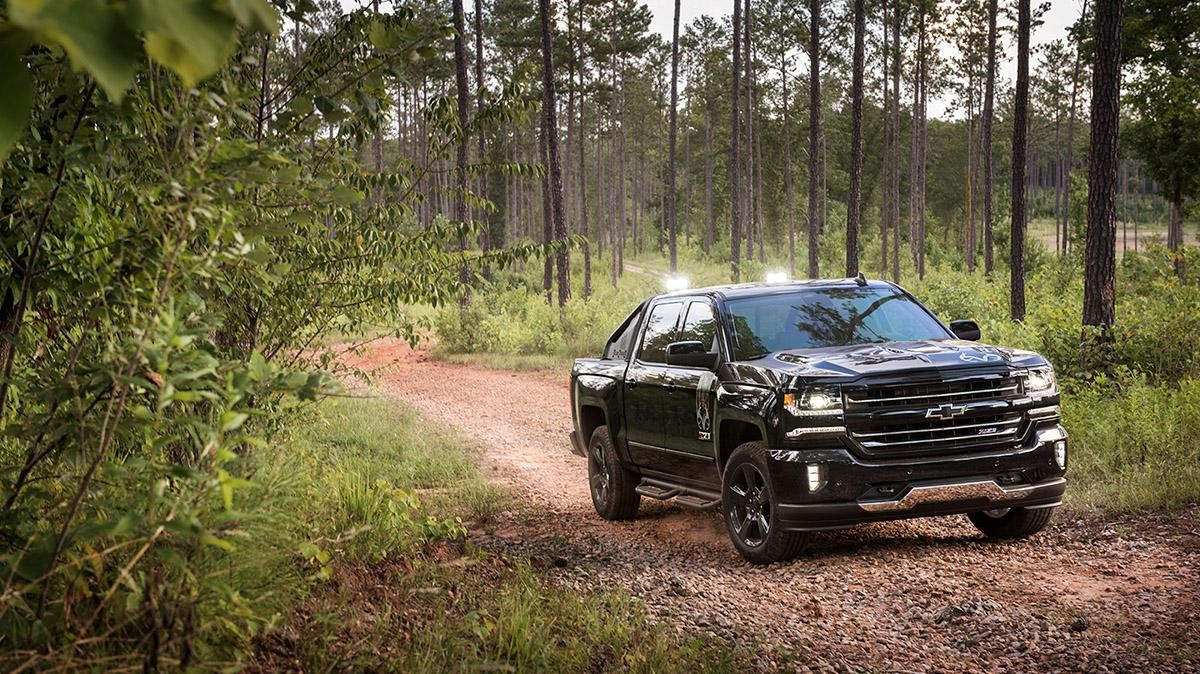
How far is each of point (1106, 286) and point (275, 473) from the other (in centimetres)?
1276

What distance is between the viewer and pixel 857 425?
6.85 meters

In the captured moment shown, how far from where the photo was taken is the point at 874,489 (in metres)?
6.82

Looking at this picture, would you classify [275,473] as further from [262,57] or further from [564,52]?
[564,52]

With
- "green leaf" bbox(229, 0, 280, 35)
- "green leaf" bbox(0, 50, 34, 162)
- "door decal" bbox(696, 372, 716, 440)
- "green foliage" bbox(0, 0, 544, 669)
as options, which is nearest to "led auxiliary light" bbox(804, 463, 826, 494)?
"door decal" bbox(696, 372, 716, 440)

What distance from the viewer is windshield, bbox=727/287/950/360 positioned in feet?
26.3

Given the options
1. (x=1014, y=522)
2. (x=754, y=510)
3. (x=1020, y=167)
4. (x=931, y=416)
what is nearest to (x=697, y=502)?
(x=754, y=510)

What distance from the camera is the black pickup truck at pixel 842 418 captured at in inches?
269

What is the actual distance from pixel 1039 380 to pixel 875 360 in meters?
1.18

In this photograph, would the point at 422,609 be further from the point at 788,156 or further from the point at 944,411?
the point at 788,156

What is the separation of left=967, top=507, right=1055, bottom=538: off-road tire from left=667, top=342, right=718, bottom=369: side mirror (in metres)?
2.40

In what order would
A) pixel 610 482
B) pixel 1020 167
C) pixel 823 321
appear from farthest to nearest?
pixel 1020 167
pixel 610 482
pixel 823 321

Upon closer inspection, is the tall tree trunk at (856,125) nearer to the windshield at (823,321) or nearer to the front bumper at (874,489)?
the windshield at (823,321)

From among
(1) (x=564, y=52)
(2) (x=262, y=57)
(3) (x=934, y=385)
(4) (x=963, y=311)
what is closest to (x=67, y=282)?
(2) (x=262, y=57)

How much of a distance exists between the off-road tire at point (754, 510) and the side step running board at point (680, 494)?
336 mm
